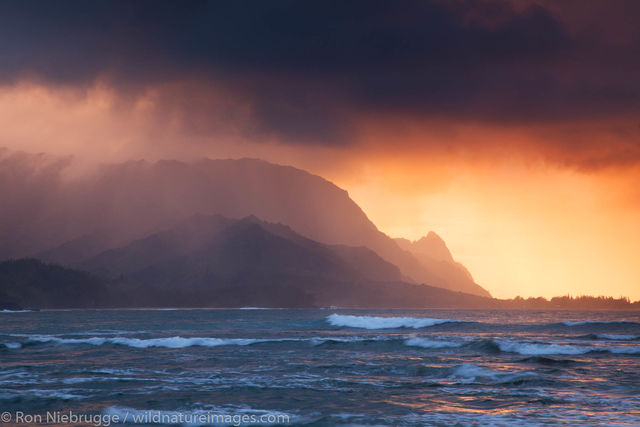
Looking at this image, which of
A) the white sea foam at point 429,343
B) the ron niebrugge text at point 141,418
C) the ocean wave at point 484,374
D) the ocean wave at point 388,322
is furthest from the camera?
the ocean wave at point 388,322

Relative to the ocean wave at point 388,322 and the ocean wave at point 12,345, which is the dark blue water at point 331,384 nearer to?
the ocean wave at point 12,345

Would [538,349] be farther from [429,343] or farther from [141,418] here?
[141,418]

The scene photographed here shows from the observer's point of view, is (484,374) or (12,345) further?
(12,345)

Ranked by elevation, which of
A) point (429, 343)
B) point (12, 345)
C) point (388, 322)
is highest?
point (429, 343)

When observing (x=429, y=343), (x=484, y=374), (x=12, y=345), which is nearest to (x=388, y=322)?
(x=429, y=343)

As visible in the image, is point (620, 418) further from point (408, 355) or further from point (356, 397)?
point (408, 355)

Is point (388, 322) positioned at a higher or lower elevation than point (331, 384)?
lower

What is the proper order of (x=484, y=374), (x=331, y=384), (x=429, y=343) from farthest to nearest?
(x=429, y=343) → (x=484, y=374) → (x=331, y=384)

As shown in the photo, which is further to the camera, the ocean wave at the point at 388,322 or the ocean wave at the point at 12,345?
the ocean wave at the point at 388,322

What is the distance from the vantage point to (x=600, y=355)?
52219mm

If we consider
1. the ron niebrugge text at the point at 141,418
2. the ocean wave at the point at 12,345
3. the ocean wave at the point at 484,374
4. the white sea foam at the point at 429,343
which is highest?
the ocean wave at the point at 484,374

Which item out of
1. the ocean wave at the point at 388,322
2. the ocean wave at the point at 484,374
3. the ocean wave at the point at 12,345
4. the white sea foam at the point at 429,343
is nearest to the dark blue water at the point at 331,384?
the ocean wave at the point at 484,374

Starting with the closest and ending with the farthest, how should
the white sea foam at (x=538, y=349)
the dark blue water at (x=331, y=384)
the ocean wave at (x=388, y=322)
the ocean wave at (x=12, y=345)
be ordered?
the dark blue water at (x=331, y=384) < the white sea foam at (x=538, y=349) < the ocean wave at (x=12, y=345) < the ocean wave at (x=388, y=322)

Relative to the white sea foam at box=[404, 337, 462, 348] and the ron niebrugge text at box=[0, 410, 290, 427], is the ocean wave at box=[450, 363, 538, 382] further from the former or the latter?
the white sea foam at box=[404, 337, 462, 348]
